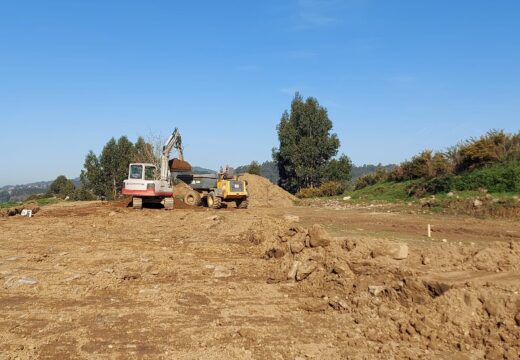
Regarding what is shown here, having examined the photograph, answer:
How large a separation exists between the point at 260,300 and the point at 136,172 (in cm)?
1540

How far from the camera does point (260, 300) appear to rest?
7.77 metres

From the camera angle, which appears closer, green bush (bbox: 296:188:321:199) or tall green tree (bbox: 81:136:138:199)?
green bush (bbox: 296:188:321:199)

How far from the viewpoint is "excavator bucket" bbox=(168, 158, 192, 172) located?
79.0 ft

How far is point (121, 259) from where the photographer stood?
10.7m

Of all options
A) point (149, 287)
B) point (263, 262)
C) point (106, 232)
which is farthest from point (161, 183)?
point (149, 287)

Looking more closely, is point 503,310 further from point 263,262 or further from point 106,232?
point 106,232

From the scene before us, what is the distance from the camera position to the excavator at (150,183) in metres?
21.6

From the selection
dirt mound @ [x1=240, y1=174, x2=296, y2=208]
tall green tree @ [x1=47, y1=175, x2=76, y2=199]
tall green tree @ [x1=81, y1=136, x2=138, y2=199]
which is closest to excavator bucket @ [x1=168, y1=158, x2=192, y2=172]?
dirt mound @ [x1=240, y1=174, x2=296, y2=208]

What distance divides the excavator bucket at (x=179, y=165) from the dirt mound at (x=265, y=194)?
8.69 meters

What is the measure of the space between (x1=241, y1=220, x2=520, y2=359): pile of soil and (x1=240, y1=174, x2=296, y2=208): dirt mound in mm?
22695

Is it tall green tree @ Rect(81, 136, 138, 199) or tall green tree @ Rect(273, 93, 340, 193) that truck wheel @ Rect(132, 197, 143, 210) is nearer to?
tall green tree @ Rect(273, 93, 340, 193)

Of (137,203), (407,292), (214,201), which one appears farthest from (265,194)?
(407,292)

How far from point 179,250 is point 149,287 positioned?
3.51 meters

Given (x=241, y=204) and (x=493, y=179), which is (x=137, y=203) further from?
(x=493, y=179)
